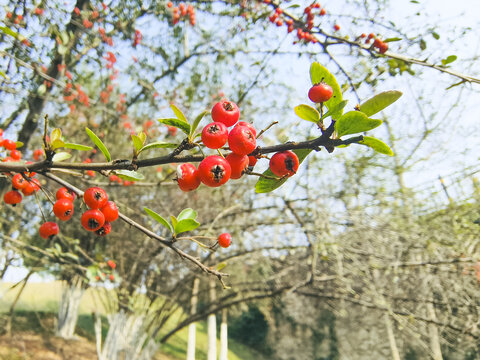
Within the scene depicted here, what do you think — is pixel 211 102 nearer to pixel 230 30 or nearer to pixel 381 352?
pixel 230 30

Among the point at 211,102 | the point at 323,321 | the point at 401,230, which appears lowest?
the point at 323,321

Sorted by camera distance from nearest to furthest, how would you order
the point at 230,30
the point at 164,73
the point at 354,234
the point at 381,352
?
1. the point at 354,234
2. the point at 230,30
3. the point at 164,73
4. the point at 381,352

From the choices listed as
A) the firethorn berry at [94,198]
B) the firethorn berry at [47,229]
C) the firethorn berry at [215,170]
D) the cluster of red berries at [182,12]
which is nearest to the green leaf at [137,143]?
the firethorn berry at [215,170]

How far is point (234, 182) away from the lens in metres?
6.97

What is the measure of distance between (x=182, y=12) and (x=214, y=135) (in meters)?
5.37

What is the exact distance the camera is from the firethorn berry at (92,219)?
4.18ft

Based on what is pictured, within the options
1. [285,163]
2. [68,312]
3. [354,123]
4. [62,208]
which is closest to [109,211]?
[62,208]

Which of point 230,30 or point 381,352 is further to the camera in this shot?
point 381,352

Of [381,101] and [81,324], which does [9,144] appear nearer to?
[381,101]

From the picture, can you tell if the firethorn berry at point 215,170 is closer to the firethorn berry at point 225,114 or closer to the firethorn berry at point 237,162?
the firethorn berry at point 237,162

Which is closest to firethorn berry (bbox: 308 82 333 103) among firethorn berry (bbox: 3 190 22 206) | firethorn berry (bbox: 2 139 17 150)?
firethorn berry (bbox: 3 190 22 206)

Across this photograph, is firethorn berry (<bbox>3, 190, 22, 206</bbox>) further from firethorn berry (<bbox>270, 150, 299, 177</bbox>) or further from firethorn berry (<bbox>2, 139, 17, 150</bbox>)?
firethorn berry (<bbox>270, 150, 299, 177</bbox>)

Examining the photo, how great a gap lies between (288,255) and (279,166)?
6.59 meters

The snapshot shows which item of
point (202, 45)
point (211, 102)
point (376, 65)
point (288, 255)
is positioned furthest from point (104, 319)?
point (376, 65)
